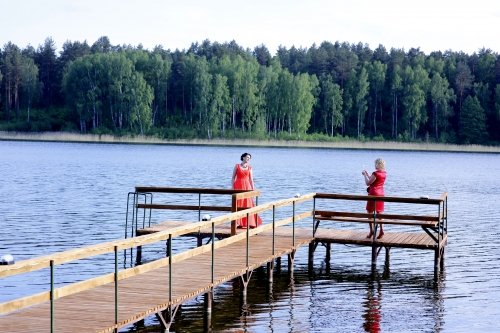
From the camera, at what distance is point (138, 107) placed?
101 metres

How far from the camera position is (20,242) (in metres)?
21.7

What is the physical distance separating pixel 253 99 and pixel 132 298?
9213cm

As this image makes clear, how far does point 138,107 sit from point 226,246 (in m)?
85.5

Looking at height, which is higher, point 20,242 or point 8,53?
point 8,53

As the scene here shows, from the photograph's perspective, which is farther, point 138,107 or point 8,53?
point 8,53

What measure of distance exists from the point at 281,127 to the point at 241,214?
95.5 metres

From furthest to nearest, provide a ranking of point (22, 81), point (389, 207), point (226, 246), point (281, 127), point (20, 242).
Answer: point (22, 81) < point (281, 127) < point (389, 207) < point (20, 242) < point (226, 246)

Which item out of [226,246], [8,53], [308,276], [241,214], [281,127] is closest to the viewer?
[241,214]

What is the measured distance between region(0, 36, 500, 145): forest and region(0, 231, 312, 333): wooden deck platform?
84.9m

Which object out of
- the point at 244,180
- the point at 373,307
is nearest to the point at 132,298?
the point at 373,307

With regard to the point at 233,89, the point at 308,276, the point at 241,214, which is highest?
the point at 233,89

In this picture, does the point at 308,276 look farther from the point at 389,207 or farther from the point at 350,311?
the point at 389,207

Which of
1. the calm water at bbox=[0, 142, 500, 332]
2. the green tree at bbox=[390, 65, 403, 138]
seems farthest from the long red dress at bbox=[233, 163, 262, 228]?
the green tree at bbox=[390, 65, 403, 138]

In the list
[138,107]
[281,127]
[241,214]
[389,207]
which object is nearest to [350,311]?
[241,214]
